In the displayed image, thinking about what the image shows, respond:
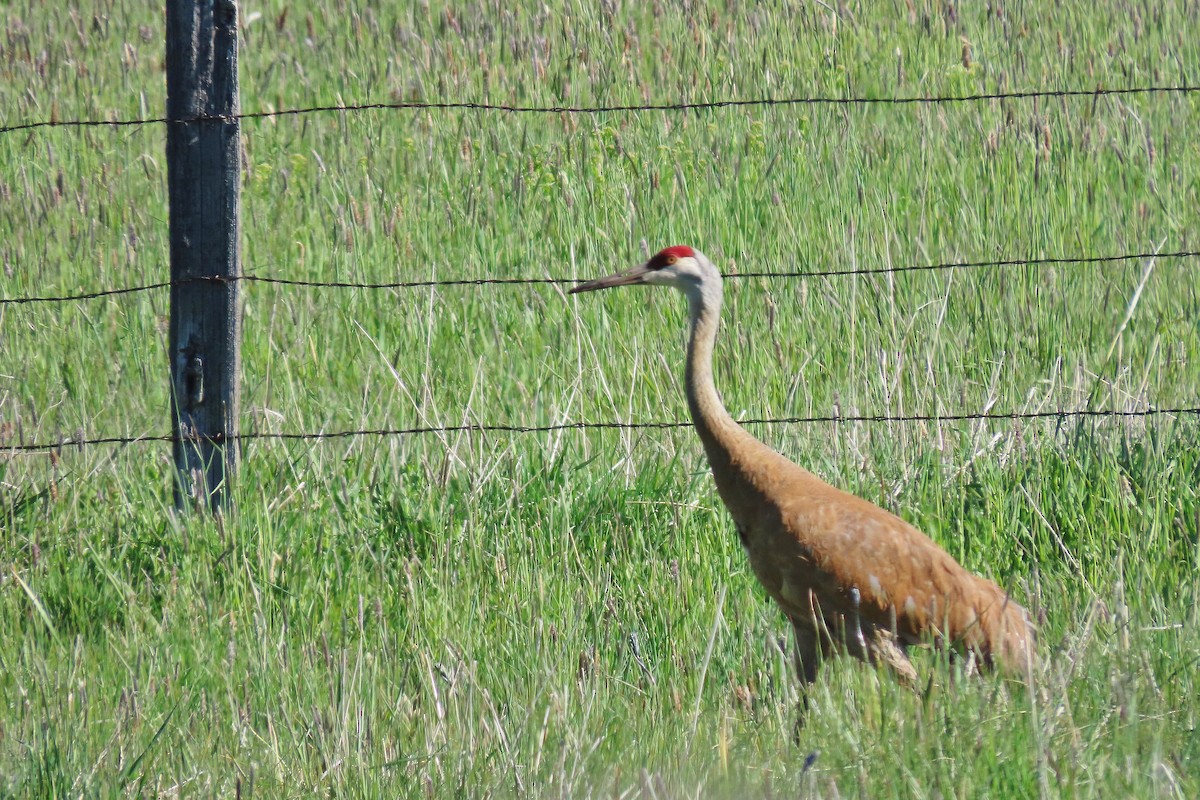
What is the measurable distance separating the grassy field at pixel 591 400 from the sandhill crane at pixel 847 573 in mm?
149

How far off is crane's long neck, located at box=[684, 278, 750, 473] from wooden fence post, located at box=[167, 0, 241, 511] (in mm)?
1266

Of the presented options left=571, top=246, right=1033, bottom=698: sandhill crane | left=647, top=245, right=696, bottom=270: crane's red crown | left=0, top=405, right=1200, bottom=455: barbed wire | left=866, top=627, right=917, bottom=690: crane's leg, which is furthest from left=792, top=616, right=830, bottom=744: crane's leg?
left=647, top=245, right=696, bottom=270: crane's red crown

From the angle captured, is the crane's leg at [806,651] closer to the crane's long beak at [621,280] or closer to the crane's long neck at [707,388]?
the crane's long neck at [707,388]

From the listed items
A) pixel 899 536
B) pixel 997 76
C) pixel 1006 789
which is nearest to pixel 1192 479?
pixel 899 536

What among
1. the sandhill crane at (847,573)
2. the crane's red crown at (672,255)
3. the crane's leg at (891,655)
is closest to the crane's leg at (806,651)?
the sandhill crane at (847,573)

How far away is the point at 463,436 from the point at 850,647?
1.41 meters

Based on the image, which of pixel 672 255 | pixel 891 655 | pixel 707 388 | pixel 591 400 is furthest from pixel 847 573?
pixel 591 400

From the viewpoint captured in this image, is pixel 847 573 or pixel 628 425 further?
pixel 628 425

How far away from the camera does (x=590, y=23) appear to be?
7625 mm

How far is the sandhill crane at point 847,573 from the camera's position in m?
3.63

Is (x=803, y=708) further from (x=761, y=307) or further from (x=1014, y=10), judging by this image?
(x=1014, y=10)

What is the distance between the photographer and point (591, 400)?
4.97 m

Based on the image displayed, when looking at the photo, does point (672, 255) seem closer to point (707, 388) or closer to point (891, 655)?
point (707, 388)

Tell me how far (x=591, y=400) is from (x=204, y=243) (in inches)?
55.3
